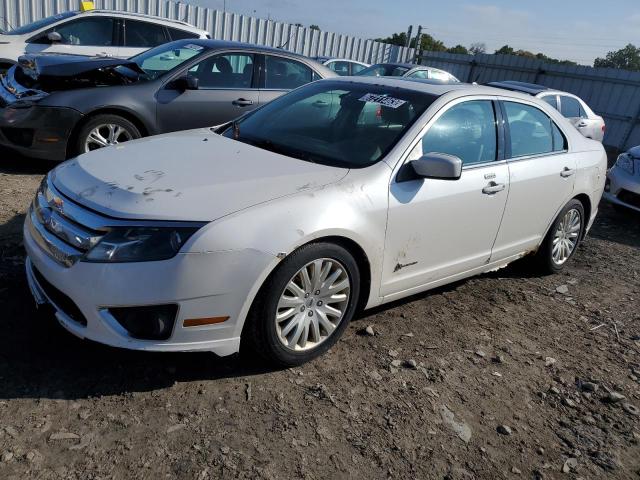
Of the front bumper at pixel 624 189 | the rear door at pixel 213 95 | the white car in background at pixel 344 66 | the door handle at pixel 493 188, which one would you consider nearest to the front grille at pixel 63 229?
the door handle at pixel 493 188

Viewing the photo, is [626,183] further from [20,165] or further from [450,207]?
[20,165]

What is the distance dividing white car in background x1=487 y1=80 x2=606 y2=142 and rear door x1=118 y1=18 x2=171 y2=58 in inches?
234

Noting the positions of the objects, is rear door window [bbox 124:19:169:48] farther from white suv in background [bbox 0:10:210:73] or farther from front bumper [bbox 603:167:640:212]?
front bumper [bbox 603:167:640:212]

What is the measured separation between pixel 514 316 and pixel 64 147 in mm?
4637

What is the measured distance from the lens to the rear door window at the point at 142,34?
27.9 ft

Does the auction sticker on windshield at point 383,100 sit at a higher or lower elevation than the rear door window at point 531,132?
higher

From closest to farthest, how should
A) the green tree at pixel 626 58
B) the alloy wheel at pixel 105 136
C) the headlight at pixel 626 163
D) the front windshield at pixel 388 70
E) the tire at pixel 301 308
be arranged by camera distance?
the tire at pixel 301 308
the alloy wheel at pixel 105 136
the headlight at pixel 626 163
the front windshield at pixel 388 70
the green tree at pixel 626 58

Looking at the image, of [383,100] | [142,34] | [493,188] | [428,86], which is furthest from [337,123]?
[142,34]

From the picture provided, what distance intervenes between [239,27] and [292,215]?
1712cm

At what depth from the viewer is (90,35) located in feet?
27.3

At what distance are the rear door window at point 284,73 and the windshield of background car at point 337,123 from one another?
2827mm

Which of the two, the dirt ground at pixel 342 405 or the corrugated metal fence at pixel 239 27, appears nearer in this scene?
the dirt ground at pixel 342 405

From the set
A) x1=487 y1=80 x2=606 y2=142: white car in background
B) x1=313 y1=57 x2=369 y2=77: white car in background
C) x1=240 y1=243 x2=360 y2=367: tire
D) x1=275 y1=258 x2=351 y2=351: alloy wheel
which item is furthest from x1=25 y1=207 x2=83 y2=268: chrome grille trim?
x1=313 y1=57 x2=369 y2=77: white car in background

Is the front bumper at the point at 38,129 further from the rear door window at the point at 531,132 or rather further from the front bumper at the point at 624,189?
the front bumper at the point at 624,189
